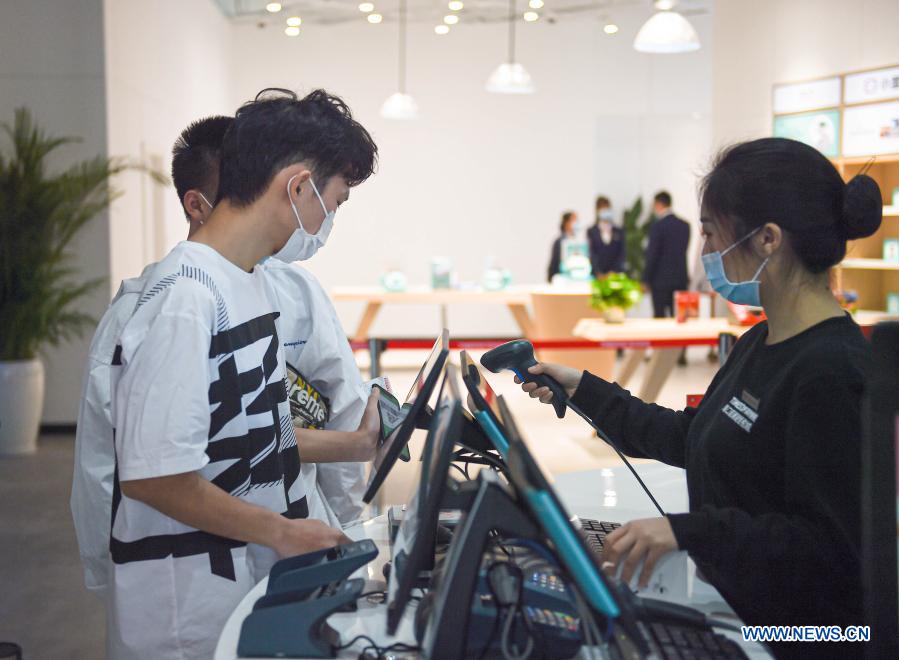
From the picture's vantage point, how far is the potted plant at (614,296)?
6.20 m

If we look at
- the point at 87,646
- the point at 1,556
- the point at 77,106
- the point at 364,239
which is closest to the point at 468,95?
the point at 364,239

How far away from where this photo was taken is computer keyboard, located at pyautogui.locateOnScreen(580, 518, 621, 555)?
5.36 feet

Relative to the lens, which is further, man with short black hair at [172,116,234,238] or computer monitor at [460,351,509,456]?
man with short black hair at [172,116,234,238]

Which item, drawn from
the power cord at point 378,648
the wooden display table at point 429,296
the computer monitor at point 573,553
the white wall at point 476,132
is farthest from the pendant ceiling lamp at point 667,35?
the computer monitor at point 573,553

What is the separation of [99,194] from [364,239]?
583cm

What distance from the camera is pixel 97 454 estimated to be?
6.89ft

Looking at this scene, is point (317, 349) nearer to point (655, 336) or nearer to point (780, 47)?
point (655, 336)

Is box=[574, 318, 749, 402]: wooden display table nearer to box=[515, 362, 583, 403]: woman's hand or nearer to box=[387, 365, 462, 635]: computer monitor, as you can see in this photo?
box=[515, 362, 583, 403]: woman's hand

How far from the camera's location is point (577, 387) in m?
2.00

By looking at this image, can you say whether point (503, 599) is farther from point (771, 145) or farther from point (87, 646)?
point (87, 646)

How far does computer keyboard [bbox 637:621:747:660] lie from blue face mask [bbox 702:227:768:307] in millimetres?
609

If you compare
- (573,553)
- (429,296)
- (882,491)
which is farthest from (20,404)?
(882,491)

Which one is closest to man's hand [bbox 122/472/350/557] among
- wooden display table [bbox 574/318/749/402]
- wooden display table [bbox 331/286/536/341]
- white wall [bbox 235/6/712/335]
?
wooden display table [bbox 574/318/749/402]

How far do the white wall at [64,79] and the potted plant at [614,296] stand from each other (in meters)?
3.47
